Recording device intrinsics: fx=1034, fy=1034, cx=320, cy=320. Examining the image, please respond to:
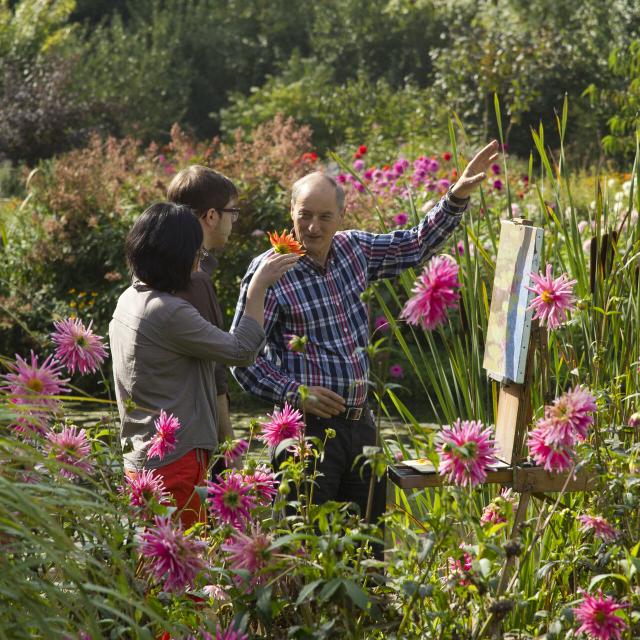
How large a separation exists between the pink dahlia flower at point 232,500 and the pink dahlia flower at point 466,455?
0.37m

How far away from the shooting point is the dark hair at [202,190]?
2980 mm

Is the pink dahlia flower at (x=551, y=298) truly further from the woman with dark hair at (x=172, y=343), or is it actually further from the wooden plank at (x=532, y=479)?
the woman with dark hair at (x=172, y=343)

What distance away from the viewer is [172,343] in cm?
255

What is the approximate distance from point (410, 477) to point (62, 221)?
5.80m

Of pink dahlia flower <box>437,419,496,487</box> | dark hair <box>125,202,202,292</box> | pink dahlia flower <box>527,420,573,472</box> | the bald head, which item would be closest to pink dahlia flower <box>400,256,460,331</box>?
pink dahlia flower <box>437,419,496,487</box>

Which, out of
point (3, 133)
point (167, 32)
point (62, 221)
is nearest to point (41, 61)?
point (3, 133)

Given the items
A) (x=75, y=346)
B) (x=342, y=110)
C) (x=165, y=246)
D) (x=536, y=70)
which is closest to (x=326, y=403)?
(x=165, y=246)

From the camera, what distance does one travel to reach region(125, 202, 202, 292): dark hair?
8.32 ft

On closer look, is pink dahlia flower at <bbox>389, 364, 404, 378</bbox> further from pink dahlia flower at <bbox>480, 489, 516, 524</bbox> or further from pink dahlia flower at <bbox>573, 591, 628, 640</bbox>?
pink dahlia flower at <bbox>573, 591, 628, 640</bbox>

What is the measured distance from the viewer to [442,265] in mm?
1714

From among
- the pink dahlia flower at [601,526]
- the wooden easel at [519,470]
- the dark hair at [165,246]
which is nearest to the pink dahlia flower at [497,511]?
the wooden easel at [519,470]

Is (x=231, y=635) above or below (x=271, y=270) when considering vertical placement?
A: below

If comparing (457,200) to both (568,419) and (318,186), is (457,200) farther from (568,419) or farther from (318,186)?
(568,419)

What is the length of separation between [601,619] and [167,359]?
1.26 m
